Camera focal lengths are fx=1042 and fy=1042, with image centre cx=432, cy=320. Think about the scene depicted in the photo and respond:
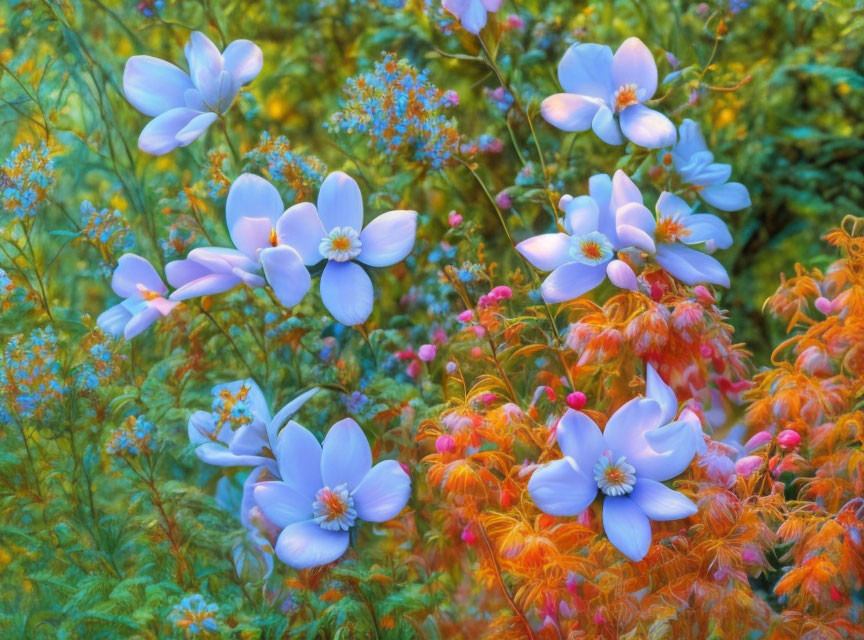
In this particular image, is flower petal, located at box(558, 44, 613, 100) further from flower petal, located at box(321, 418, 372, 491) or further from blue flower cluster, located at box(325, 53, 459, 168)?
flower petal, located at box(321, 418, 372, 491)

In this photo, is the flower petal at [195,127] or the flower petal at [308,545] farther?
the flower petal at [195,127]

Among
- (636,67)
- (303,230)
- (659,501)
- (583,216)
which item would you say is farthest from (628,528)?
(636,67)

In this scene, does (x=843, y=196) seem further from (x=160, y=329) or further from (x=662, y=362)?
(x=160, y=329)

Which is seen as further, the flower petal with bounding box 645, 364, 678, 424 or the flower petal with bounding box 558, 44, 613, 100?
the flower petal with bounding box 558, 44, 613, 100

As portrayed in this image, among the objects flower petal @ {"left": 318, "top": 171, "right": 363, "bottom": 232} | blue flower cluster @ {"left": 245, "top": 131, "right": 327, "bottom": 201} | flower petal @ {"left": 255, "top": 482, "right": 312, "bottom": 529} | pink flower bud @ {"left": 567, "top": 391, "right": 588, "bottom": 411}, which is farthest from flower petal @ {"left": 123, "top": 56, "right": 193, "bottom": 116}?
pink flower bud @ {"left": 567, "top": 391, "right": 588, "bottom": 411}

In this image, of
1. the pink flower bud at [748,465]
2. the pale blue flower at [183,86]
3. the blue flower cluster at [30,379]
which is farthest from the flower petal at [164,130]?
the pink flower bud at [748,465]

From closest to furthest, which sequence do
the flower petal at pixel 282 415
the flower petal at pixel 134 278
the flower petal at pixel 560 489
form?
the flower petal at pixel 560 489 → the flower petal at pixel 282 415 → the flower petal at pixel 134 278

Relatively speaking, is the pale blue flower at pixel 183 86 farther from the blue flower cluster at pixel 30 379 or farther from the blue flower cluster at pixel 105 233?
the blue flower cluster at pixel 30 379
